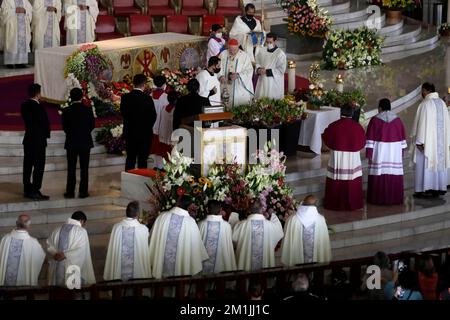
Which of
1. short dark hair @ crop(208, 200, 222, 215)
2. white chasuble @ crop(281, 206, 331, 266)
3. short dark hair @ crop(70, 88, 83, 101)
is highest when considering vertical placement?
short dark hair @ crop(70, 88, 83, 101)

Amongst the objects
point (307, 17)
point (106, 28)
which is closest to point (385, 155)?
point (307, 17)

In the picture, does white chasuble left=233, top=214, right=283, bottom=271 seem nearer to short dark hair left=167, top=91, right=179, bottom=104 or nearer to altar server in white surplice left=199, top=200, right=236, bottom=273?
altar server in white surplice left=199, top=200, right=236, bottom=273

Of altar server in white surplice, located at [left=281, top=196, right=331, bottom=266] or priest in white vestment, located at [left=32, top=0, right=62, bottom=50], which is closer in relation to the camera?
altar server in white surplice, located at [left=281, top=196, right=331, bottom=266]

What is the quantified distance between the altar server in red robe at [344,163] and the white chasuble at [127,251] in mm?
3204

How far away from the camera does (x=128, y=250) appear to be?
14.5 meters

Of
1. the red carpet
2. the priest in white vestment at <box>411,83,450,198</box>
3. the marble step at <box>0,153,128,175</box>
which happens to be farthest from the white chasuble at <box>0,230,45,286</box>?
the priest in white vestment at <box>411,83,450,198</box>

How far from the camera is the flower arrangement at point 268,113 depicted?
18328mm

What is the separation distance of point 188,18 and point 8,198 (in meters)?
9.04

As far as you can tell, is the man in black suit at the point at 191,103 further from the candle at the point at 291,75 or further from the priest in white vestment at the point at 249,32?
the priest in white vestment at the point at 249,32

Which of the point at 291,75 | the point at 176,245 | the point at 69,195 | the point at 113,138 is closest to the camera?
the point at 176,245

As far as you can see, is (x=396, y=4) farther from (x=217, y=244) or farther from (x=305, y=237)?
(x=217, y=244)

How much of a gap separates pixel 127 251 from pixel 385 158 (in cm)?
402

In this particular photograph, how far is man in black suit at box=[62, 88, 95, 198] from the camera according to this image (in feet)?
54.1

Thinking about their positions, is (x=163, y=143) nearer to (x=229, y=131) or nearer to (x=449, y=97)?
(x=229, y=131)
